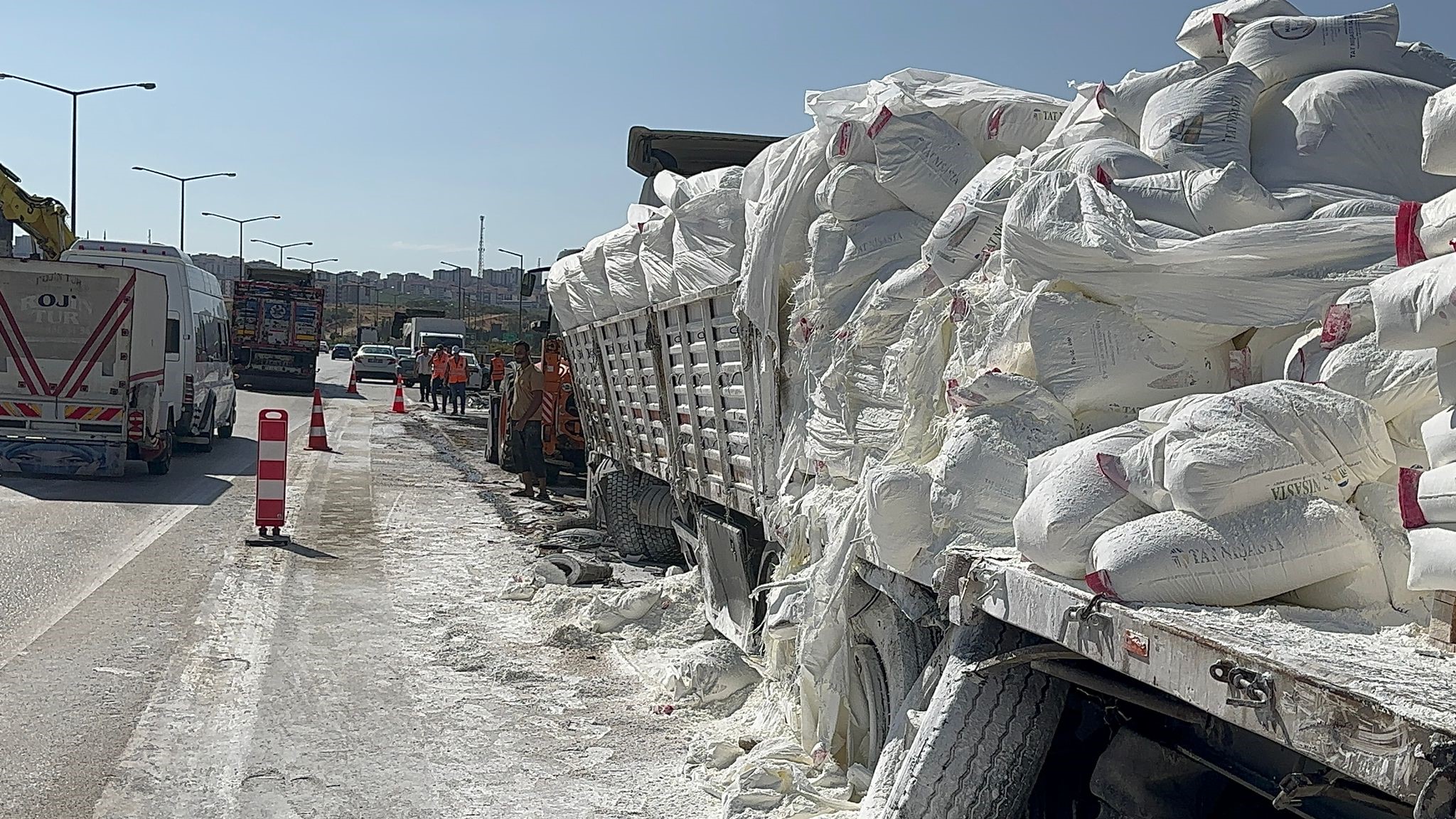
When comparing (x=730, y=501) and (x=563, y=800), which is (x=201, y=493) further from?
(x=563, y=800)

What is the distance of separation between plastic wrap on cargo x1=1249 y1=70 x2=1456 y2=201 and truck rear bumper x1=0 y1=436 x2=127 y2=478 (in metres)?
14.1

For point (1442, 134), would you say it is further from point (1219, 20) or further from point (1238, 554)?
point (1219, 20)

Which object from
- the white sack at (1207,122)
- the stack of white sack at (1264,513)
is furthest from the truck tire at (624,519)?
the stack of white sack at (1264,513)

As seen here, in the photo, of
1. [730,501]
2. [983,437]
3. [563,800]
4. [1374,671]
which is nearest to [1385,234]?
[983,437]

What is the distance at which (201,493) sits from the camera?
14516 millimetres

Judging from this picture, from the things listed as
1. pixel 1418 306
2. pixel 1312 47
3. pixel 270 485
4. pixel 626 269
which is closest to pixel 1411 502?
pixel 1418 306

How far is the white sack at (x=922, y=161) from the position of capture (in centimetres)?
529

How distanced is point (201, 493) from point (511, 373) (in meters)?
4.89

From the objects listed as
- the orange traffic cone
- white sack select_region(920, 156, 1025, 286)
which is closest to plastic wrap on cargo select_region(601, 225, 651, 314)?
white sack select_region(920, 156, 1025, 286)

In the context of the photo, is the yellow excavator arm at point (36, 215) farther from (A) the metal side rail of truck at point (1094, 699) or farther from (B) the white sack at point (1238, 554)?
(B) the white sack at point (1238, 554)

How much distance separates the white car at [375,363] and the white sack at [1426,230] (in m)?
47.7

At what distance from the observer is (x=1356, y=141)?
4016mm

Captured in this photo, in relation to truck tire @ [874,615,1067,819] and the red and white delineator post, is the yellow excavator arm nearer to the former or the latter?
the red and white delineator post

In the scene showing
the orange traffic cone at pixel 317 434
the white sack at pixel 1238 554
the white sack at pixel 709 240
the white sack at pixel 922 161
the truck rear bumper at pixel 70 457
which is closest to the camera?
the white sack at pixel 1238 554
